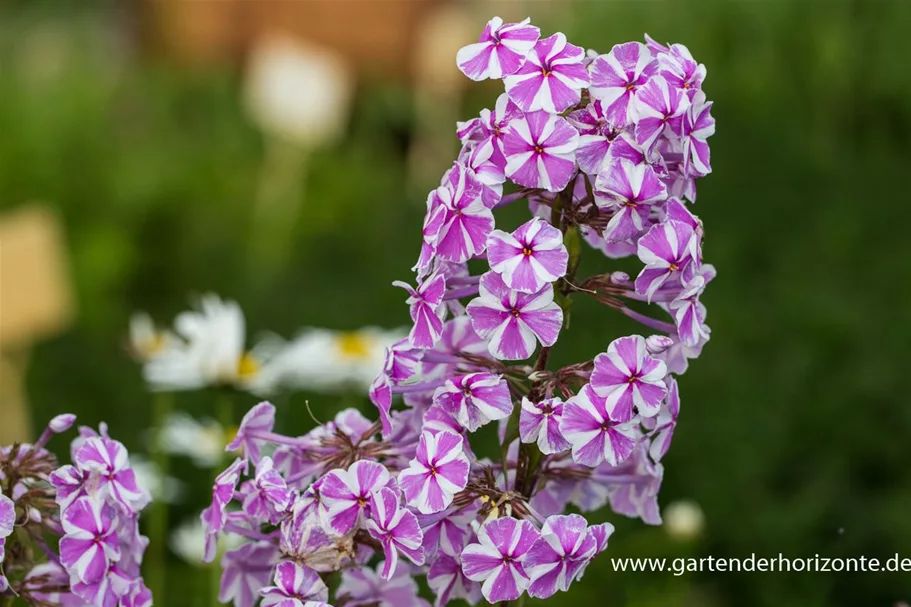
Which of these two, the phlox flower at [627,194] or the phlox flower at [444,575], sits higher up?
the phlox flower at [627,194]

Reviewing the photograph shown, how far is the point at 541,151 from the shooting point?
961 millimetres

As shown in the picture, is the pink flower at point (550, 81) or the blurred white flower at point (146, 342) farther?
the blurred white flower at point (146, 342)

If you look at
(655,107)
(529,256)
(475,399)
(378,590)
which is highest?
(655,107)

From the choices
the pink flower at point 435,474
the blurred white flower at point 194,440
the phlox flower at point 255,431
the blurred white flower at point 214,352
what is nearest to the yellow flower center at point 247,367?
the blurred white flower at point 214,352

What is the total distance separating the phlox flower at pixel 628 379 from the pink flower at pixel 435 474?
12 centimetres

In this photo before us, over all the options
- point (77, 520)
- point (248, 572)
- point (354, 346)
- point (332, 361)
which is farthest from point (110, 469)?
point (354, 346)

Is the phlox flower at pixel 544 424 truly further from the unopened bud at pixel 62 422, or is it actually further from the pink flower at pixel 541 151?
the unopened bud at pixel 62 422

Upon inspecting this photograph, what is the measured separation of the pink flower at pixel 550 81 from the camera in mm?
961

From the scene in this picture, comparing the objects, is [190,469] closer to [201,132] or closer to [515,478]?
[515,478]

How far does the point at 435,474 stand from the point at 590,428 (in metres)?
0.12

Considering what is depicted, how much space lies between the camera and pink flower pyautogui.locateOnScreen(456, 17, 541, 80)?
1.00 metres

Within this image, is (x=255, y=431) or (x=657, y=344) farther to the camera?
(x=255, y=431)

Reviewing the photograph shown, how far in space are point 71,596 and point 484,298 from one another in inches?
19.3

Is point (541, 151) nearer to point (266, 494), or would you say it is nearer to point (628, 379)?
point (628, 379)
